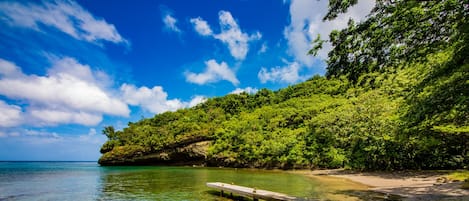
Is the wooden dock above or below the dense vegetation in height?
below

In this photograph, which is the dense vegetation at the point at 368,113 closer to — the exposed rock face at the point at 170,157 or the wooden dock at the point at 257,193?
the exposed rock face at the point at 170,157

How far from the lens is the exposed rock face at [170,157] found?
210ft

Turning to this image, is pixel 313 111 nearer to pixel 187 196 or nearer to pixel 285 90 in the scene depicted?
pixel 285 90

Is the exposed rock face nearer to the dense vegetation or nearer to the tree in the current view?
the dense vegetation

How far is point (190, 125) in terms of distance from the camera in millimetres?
72312

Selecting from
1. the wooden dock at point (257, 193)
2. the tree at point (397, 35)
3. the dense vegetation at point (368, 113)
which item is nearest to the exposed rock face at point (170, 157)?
the dense vegetation at point (368, 113)

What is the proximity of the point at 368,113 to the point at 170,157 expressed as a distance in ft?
156

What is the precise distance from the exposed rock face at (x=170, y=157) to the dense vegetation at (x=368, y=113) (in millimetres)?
992

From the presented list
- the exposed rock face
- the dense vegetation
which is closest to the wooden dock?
the dense vegetation

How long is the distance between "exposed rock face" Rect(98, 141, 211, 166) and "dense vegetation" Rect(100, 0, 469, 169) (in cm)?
99

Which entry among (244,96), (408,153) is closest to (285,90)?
(244,96)

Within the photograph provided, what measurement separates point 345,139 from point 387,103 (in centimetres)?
722

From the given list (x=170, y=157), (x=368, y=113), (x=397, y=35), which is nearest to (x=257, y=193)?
(x=397, y=35)

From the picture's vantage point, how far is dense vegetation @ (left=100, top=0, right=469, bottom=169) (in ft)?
26.9
